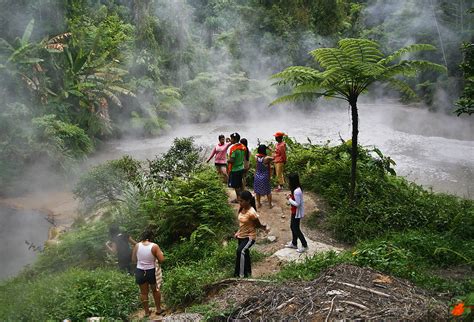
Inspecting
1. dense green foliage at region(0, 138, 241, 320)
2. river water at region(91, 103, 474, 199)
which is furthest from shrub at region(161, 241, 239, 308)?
river water at region(91, 103, 474, 199)

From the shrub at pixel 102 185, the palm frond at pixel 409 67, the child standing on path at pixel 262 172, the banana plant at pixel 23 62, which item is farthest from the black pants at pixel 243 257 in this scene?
the banana plant at pixel 23 62

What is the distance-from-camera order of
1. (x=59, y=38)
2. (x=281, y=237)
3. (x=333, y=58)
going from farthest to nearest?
(x=59, y=38) < (x=281, y=237) < (x=333, y=58)

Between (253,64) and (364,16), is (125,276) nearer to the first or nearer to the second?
(253,64)

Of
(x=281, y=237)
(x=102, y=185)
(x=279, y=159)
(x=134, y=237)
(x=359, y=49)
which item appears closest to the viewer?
(x=359, y=49)

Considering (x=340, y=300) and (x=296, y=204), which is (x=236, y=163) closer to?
(x=296, y=204)

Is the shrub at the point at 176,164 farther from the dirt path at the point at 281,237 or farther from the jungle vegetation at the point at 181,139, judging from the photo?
the dirt path at the point at 281,237

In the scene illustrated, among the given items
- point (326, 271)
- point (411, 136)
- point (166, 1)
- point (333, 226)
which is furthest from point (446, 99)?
point (326, 271)

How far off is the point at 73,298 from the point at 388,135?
14.4 m

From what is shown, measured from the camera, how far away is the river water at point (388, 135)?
44.1ft

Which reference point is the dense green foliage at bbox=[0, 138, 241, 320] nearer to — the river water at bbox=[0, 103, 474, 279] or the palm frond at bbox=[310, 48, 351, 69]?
the river water at bbox=[0, 103, 474, 279]

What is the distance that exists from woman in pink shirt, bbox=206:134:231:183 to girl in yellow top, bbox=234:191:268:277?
3925mm

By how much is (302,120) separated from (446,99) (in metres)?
6.98

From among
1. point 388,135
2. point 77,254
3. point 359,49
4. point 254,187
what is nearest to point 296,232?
point 254,187

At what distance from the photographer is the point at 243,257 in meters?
5.53
